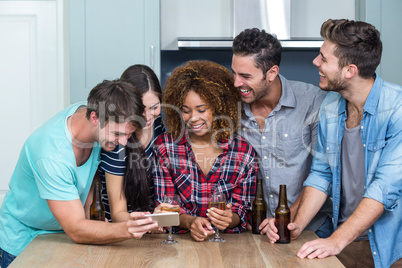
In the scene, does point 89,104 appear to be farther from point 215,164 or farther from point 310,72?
point 310,72

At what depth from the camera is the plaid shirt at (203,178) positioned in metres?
2.02

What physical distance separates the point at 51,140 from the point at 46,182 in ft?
0.50

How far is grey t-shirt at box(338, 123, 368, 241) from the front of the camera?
6.71ft

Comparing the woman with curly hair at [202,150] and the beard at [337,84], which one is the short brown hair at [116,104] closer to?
the woman with curly hair at [202,150]

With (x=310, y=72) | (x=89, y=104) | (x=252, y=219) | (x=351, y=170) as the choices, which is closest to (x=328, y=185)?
(x=351, y=170)

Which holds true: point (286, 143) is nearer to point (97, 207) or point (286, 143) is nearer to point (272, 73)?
point (272, 73)

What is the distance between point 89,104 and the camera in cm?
185

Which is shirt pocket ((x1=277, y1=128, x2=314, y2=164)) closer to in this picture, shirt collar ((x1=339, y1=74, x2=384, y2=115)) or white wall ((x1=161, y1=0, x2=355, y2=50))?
shirt collar ((x1=339, y1=74, x2=384, y2=115))

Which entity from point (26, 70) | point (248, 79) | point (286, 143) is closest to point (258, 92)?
point (248, 79)

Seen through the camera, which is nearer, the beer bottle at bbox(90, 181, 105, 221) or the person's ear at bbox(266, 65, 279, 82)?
the beer bottle at bbox(90, 181, 105, 221)

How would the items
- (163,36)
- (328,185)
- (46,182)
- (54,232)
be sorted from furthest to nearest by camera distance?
1. (163,36)
2. (328,185)
3. (54,232)
4. (46,182)

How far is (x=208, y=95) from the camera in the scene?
207 centimetres

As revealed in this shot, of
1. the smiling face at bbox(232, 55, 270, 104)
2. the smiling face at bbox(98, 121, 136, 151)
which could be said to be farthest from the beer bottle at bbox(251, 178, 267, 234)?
the smiling face at bbox(98, 121, 136, 151)

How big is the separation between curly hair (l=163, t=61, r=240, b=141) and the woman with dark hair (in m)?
0.08
